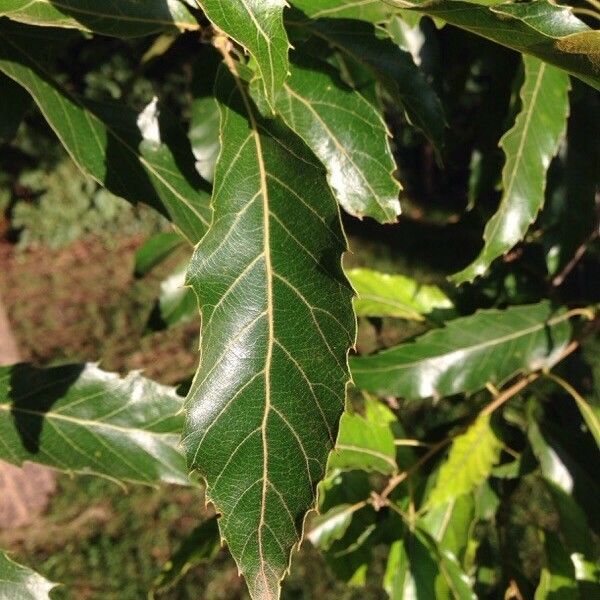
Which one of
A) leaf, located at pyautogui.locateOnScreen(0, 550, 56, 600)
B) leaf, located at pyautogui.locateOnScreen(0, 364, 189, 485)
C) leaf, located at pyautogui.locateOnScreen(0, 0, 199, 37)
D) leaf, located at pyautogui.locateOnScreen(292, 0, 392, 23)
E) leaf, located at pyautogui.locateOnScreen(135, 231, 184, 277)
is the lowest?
leaf, located at pyautogui.locateOnScreen(135, 231, 184, 277)

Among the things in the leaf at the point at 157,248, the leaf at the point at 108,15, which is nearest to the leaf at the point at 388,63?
the leaf at the point at 108,15

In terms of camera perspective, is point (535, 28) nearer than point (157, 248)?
Yes

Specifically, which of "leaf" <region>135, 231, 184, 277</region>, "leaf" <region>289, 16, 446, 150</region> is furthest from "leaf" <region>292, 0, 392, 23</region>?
"leaf" <region>135, 231, 184, 277</region>

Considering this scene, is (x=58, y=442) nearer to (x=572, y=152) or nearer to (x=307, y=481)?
(x=307, y=481)

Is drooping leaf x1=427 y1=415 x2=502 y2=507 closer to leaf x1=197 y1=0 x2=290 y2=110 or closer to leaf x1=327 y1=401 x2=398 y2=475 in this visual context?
leaf x1=327 y1=401 x2=398 y2=475

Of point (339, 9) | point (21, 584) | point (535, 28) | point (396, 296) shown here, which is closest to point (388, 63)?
point (339, 9)

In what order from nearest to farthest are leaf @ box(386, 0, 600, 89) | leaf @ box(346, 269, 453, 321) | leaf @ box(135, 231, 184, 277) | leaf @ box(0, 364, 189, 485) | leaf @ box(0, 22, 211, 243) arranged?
leaf @ box(386, 0, 600, 89)
leaf @ box(0, 22, 211, 243)
leaf @ box(0, 364, 189, 485)
leaf @ box(346, 269, 453, 321)
leaf @ box(135, 231, 184, 277)

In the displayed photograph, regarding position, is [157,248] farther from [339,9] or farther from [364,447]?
[339,9]

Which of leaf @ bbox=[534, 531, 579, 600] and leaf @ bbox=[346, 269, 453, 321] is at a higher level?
leaf @ bbox=[346, 269, 453, 321]
